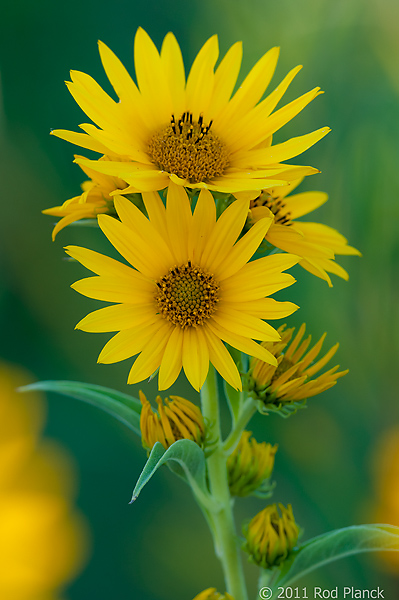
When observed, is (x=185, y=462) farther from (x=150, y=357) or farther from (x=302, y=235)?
(x=302, y=235)

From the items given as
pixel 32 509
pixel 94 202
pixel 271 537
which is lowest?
pixel 32 509

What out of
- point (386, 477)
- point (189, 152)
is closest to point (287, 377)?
point (189, 152)

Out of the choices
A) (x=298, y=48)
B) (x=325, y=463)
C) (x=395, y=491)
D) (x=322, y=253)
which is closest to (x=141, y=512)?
(x=325, y=463)

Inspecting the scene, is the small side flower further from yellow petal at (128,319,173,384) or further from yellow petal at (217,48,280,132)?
yellow petal at (217,48,280,132)

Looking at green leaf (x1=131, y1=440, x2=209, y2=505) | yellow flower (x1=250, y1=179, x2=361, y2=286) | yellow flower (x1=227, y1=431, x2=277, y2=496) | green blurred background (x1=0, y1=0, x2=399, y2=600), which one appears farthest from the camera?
green blurred background (x1=0, y1=0, x2=399, y2=600)

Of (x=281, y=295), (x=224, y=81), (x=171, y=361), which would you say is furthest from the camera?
(x=281, y=295)

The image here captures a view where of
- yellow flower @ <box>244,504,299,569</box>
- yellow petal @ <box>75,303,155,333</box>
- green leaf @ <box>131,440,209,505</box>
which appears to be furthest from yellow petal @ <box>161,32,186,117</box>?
yellow flower @ <box>244,504,299,569</box>

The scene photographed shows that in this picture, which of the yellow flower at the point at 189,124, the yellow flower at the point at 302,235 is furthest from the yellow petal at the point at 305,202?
the yellow flower at the point at 189,124
